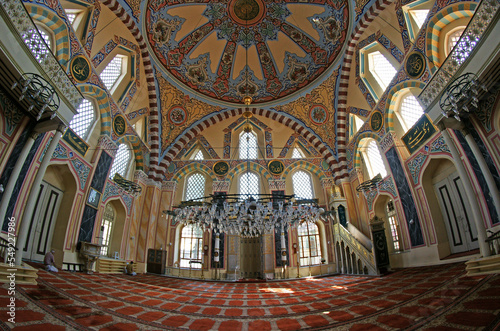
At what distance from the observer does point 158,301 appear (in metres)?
4.39

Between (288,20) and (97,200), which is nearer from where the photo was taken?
(97,200)

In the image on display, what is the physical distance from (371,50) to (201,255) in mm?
11102

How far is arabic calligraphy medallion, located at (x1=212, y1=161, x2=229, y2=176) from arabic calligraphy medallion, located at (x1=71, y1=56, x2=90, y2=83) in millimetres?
6822

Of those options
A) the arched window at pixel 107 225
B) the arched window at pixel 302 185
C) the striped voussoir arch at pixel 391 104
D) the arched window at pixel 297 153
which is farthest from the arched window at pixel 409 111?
the arched window at pixel 107 225

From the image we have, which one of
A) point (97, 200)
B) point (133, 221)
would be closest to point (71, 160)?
point (97, 200)

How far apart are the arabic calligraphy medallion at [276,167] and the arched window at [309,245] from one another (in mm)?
2869

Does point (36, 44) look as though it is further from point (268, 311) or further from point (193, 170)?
point (193, 170)

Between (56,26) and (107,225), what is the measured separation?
665 centimetres

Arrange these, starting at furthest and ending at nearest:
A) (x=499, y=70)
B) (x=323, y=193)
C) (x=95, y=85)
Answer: (x=323, y=193) < (x=95, y=85) < (x=499, y=70)

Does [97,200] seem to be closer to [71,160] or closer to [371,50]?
[71,160]

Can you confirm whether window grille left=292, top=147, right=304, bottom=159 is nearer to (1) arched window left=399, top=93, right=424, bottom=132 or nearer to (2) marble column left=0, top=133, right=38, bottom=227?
(1) arched window left=399, top=93, right=424, bottom=132

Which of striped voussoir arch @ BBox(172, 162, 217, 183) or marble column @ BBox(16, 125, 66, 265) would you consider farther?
striped voussoir arch @ BBox(172, 162, 217, 183)

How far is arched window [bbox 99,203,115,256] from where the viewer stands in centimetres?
966

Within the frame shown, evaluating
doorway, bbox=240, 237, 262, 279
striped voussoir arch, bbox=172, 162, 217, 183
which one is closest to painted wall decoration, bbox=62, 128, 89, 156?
striped voussoir arch, bbox=172, 162, 217, 183
